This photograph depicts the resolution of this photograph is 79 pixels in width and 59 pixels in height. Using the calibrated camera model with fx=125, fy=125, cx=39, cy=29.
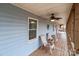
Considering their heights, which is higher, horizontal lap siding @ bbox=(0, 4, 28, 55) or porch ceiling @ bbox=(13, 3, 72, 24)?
porch ceiling @ bbox=(13, 3, 72, 24)

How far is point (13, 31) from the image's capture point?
10.7 ft

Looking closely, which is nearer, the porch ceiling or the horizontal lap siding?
the horizontal lap siding

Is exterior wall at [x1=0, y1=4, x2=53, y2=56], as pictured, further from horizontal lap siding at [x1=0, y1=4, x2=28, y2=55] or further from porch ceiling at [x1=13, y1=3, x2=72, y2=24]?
porch ceiling at [x1=13, y1=3, x2=72, y2=24]

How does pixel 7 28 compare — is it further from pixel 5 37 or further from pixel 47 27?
pixel 47 27

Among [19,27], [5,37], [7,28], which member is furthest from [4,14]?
[19,27]

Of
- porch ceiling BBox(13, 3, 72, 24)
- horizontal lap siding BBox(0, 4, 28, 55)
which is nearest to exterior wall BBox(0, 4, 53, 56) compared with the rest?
horizontal lap siding BBox(0, 4, 28, 55)

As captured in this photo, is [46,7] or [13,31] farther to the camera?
[46,7]

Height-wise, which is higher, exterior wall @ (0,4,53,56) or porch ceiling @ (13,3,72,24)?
porch ceiling @ (13,3,72,24)

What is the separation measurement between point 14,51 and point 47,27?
4.00 meters

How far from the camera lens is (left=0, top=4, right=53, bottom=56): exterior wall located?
111 inches

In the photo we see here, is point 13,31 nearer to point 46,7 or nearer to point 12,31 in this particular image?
point 12,31

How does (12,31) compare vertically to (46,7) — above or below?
below

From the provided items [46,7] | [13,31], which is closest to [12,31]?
[13,31]

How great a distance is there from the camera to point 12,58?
146 cm
